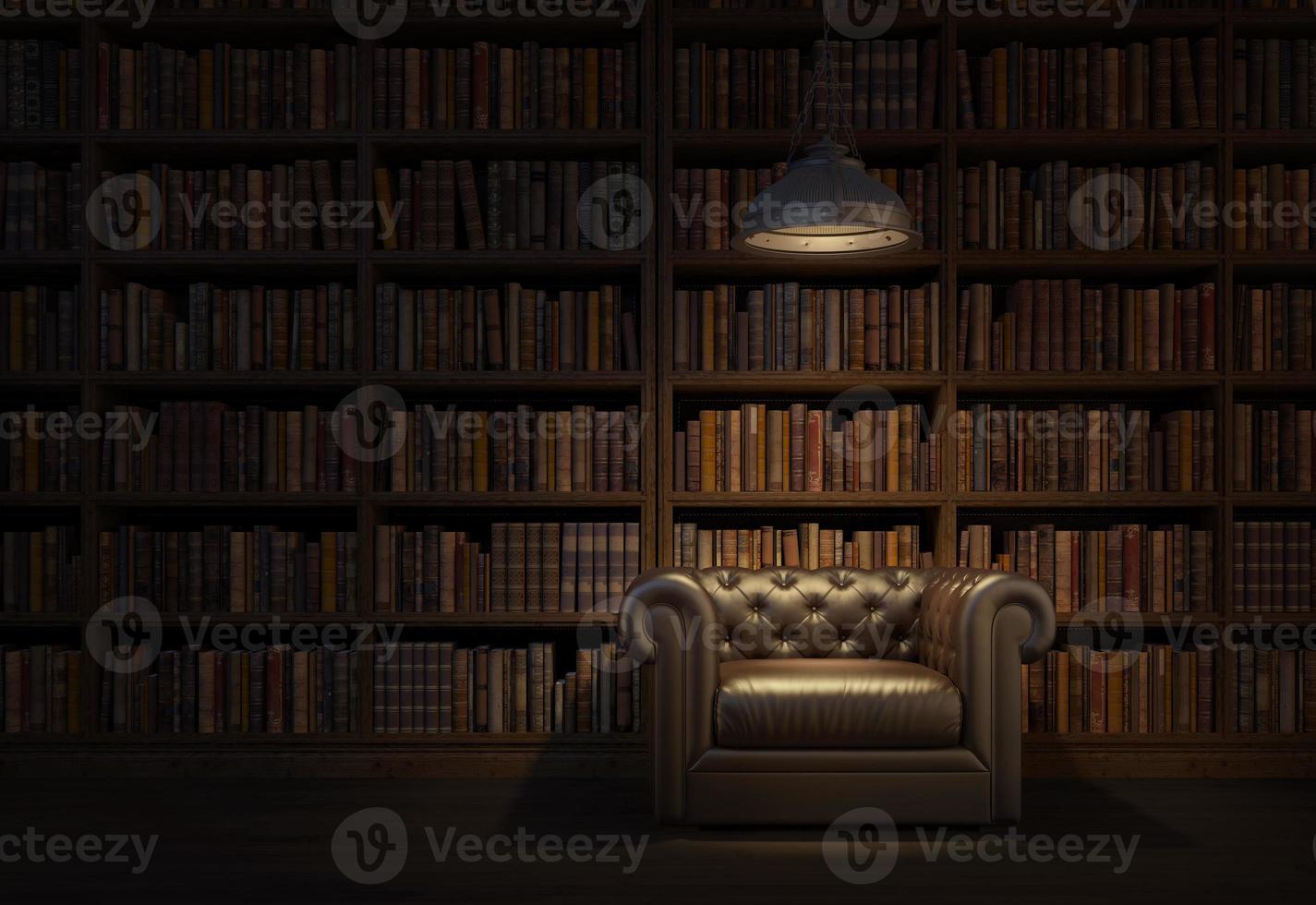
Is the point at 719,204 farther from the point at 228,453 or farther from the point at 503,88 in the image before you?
the point at 228,453

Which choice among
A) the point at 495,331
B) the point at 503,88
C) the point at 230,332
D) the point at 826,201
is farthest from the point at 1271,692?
the point at 230,332

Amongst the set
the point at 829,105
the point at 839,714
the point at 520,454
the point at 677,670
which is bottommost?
the point at 839,714

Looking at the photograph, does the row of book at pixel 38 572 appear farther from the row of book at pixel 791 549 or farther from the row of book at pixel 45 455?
the row of book at pixel 791 549

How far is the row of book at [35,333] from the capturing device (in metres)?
3.46

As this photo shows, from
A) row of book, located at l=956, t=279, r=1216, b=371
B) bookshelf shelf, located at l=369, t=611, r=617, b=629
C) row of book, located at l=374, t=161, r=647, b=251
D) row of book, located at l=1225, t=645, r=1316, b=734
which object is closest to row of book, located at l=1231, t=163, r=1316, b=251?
row of book, located at l=956, t=279, r=1216, b=371

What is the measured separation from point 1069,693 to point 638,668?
1475mm

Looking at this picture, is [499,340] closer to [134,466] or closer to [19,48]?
[134,466]

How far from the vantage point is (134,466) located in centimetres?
344

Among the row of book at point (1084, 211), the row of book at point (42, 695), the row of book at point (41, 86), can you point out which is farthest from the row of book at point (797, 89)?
the row of book at point (42, 695)

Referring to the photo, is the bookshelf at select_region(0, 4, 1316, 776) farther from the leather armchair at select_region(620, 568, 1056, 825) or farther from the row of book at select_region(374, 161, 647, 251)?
the leather armchair at select_region(620, 568, 1056, 825)

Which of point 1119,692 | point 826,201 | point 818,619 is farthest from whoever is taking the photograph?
point 1119,692

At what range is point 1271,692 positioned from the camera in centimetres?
342

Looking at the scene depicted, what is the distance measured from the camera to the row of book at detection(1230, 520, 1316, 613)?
135 inches

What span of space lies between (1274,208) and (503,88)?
2724 millimetres
